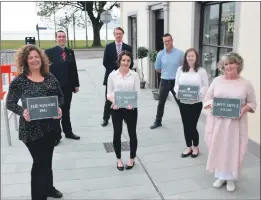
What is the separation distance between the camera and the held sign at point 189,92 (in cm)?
404

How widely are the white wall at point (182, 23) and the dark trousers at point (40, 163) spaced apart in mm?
4403

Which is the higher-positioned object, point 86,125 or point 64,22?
point 64,22

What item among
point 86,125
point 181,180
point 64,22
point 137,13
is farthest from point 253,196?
point 64,22

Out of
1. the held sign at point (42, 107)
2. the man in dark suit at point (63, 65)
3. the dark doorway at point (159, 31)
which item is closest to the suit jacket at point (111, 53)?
the man in dark suit at point (63, 65)

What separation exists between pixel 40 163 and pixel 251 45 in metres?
3.35

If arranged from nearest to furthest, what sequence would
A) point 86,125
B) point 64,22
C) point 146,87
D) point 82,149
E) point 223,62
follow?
point 223,62
point 82,149
point 86,125
point 146,87
point 64,22

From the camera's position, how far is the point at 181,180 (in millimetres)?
3797

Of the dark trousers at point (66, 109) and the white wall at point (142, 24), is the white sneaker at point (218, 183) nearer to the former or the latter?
the dark trousers at point (66, 109)

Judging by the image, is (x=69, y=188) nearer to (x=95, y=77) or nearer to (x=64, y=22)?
(x=95, y=77)

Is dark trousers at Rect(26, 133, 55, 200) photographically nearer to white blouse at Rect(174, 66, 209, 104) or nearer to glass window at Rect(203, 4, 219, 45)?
white blouse at Rect(174, 66, 209, 104)

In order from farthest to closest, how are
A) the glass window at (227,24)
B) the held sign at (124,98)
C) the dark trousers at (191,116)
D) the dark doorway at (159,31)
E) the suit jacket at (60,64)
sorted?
the dark doorway at (159,31) < the glass window at (227,24) < the suit jacket at (60,64) < the dark trousers at (191,116) < the held sign at (124,98)

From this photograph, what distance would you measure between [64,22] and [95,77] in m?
23.0

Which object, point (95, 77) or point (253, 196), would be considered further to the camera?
point (95, 77)

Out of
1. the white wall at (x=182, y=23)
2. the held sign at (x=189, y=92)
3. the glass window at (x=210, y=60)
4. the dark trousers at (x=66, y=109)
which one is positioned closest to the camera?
the held sign at (x=189, y=92)
